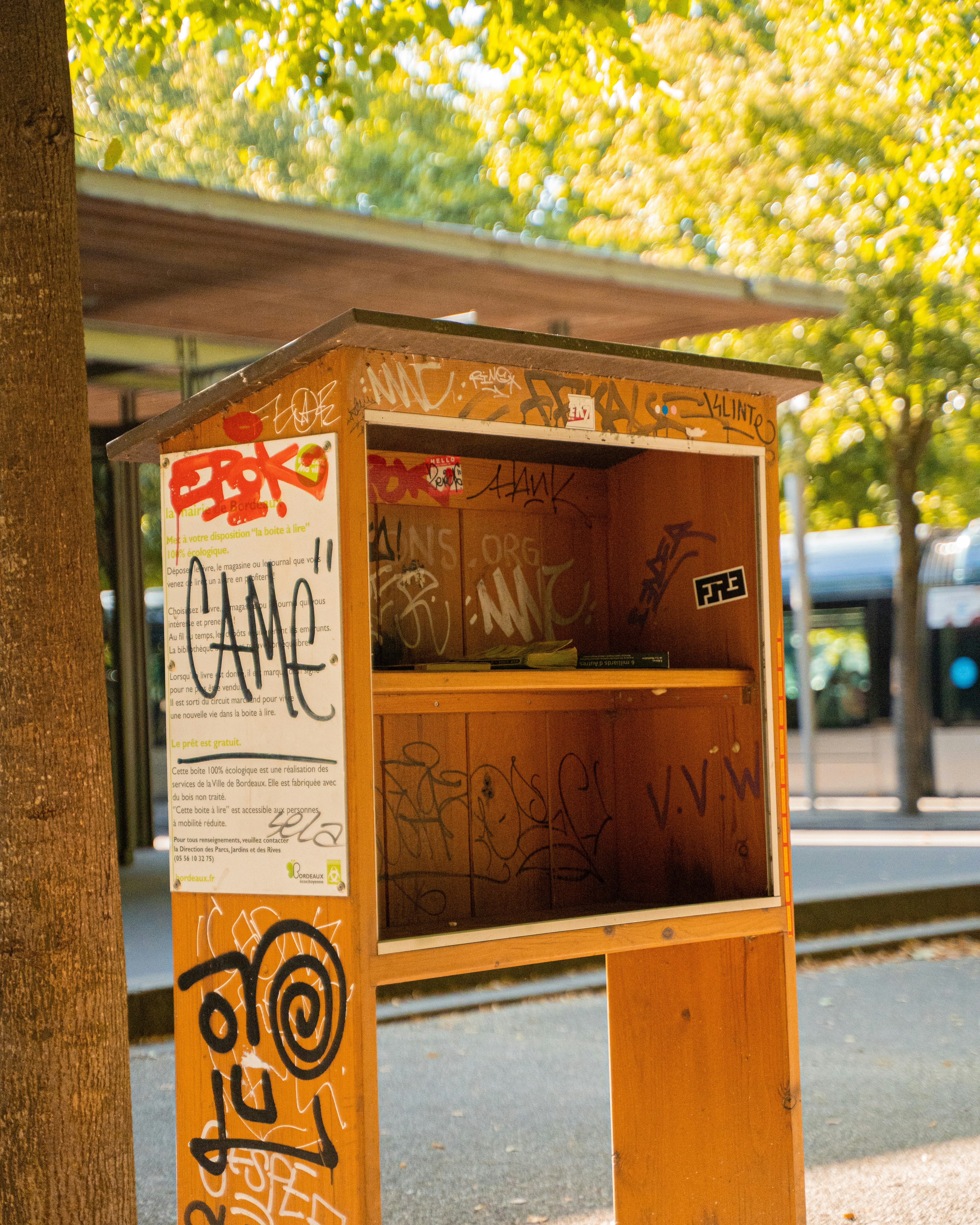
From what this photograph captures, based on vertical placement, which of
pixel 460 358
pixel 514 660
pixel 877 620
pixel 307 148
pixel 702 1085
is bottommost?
pixel 702 1085

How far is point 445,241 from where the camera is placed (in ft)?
25.7

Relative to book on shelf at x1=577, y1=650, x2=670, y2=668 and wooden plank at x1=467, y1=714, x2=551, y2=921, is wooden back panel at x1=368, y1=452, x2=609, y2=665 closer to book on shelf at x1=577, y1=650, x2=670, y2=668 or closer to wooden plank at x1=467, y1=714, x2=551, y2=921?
wooden plank at x1=467, y1=714, x2=551, y2=921

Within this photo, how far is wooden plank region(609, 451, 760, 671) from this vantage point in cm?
352

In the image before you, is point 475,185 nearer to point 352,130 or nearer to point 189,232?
point 352,130

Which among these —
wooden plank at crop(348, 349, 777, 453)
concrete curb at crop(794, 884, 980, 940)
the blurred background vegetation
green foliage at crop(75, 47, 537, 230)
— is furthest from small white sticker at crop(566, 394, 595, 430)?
green foliage at crop(75, 47, 537, 230)

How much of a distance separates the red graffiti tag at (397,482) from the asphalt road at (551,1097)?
2.32 meters

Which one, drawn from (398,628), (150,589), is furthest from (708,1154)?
(150,589)

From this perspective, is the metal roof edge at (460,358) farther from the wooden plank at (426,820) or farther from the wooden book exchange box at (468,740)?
the wooden plank at (426,820)

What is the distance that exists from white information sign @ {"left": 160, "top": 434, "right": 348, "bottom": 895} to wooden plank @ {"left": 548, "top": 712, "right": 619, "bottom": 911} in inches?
50.2

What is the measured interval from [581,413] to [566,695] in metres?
1.10

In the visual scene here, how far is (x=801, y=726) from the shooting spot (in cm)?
1552

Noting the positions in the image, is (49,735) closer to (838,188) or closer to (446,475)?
(446,475)

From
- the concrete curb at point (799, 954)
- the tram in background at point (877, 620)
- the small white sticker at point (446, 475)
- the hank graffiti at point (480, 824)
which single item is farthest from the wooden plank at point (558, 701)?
the tram in background at point (877, 620)

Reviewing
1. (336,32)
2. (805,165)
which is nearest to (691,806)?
(336,32)
